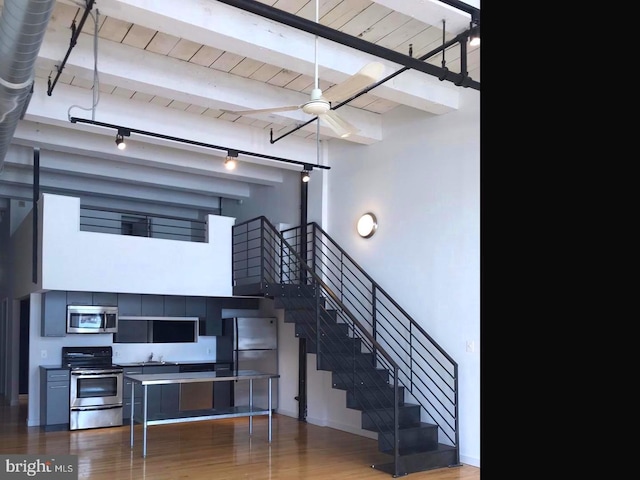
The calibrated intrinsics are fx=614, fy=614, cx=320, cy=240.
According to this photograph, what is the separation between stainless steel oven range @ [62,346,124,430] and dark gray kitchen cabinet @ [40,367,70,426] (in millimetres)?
109

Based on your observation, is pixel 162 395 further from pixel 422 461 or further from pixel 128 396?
pixel 422 461

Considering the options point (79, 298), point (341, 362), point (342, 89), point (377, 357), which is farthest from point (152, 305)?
point (342, 89)

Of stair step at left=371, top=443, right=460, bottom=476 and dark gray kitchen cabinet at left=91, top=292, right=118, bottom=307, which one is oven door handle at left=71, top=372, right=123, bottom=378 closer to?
dark gray kitchen cabinet at left=91, top=292, right=118, bottom=307

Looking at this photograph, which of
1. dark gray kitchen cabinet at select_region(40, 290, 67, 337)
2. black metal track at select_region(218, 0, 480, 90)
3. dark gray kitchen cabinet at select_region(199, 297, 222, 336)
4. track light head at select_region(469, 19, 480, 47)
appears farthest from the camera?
dark gray kitchen cabinet at select_region(199, 297, 222, 336)

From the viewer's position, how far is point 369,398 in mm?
6855

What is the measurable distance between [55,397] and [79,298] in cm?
145

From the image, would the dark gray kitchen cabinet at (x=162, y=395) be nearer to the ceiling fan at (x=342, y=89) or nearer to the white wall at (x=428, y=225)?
the white wall at (x=428, y=225)

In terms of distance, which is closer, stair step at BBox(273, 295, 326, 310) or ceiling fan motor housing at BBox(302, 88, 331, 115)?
ceiling fan motor housing at BBox(302, 88, 331, 115)

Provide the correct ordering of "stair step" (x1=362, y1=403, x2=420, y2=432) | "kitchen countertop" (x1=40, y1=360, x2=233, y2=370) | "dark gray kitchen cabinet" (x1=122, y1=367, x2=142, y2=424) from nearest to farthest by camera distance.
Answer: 1. "stair step" (x1=362, y1=403, x2=420, y2=432)
2. "kitchen countertop" (x1=40, y1=360, x2=233, y2=370)
3. "dark gray kitchen cabinet" (x1=122, y1=367, x2=142, y2=424)

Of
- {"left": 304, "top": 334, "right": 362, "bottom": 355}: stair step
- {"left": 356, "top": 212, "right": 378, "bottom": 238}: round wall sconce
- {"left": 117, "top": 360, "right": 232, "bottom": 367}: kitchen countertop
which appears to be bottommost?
{"left": 117, "top": 360, "right": 232, "bottom": 367}: kitchen countertop

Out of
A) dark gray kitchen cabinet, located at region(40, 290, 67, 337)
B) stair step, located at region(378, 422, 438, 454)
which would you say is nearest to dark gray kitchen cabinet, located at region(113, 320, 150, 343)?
dark gray kitchen cabinet, located at region(40, 290, 67, 337)

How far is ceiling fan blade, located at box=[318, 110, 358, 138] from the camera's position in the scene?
495cm

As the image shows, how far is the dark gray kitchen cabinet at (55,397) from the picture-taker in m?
8.38

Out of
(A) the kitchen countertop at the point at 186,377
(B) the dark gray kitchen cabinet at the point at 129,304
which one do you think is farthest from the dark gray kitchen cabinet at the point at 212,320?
(A) the kitchen countertop at the point at 186,377
